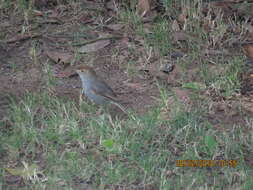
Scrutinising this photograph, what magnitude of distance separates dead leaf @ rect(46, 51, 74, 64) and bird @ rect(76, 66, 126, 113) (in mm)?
643

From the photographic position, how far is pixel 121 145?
6.57 meters

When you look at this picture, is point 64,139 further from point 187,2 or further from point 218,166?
point 187,2

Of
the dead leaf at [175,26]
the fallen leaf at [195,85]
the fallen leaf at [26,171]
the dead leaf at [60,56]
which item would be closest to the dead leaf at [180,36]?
the dead leaf at [175,26]

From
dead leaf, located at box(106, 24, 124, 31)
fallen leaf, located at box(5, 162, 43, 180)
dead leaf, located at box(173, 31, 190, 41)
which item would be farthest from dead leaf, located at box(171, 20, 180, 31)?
fallen leaf, located at box(5, 162, 43, 180)

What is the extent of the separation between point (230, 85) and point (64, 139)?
2.19 m

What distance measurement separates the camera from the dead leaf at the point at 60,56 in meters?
8.69

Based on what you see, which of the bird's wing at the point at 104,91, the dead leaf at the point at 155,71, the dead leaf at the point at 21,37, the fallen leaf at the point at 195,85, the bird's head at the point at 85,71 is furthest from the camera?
the dead leaf at the point at 21,37

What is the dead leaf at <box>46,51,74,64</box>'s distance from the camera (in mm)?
8688

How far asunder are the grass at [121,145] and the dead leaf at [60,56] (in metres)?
0.88

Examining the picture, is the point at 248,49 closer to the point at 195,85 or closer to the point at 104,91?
the point at 195,85

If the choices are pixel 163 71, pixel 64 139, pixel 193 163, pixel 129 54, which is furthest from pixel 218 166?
pixel 129 54

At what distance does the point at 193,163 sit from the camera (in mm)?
6449
